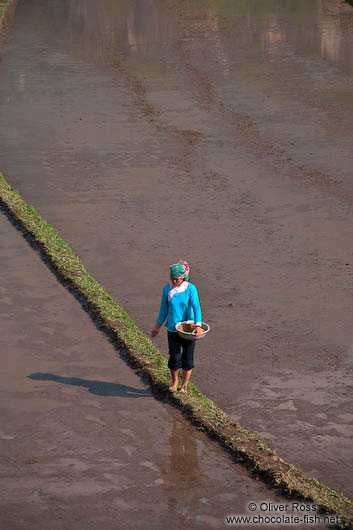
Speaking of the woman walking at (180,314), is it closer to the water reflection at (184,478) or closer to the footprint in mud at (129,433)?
the water reflection at (184,478)

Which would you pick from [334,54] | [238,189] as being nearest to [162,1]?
[334,54]

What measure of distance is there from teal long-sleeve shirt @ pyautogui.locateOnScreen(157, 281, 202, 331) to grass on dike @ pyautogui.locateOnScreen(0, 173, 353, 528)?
76 cm

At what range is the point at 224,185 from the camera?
15.4 meters

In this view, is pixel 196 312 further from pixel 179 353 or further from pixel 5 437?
pixel 5 437

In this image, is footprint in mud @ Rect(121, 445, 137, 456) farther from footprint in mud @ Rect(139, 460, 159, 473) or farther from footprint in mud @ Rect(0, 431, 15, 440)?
footprint in mud @ Rect(0, 431, 15, 440)

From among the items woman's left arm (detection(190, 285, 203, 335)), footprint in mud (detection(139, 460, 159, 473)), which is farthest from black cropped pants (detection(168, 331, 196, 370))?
footprint in mud (detection(139, 460, 159, 473))

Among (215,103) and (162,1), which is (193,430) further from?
(162,1)

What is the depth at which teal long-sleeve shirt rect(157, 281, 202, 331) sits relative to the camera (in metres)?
7.96

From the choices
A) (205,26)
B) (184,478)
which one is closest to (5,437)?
(184,478)

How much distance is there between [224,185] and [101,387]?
25.2 ft

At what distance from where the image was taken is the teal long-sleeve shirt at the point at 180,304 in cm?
796

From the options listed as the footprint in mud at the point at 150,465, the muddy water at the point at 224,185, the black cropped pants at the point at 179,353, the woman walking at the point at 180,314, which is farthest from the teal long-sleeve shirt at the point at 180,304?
the footprint in mud at the point at 150,465

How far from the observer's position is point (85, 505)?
21.2 feet

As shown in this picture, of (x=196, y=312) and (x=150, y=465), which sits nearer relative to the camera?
(x=150, y=465)
